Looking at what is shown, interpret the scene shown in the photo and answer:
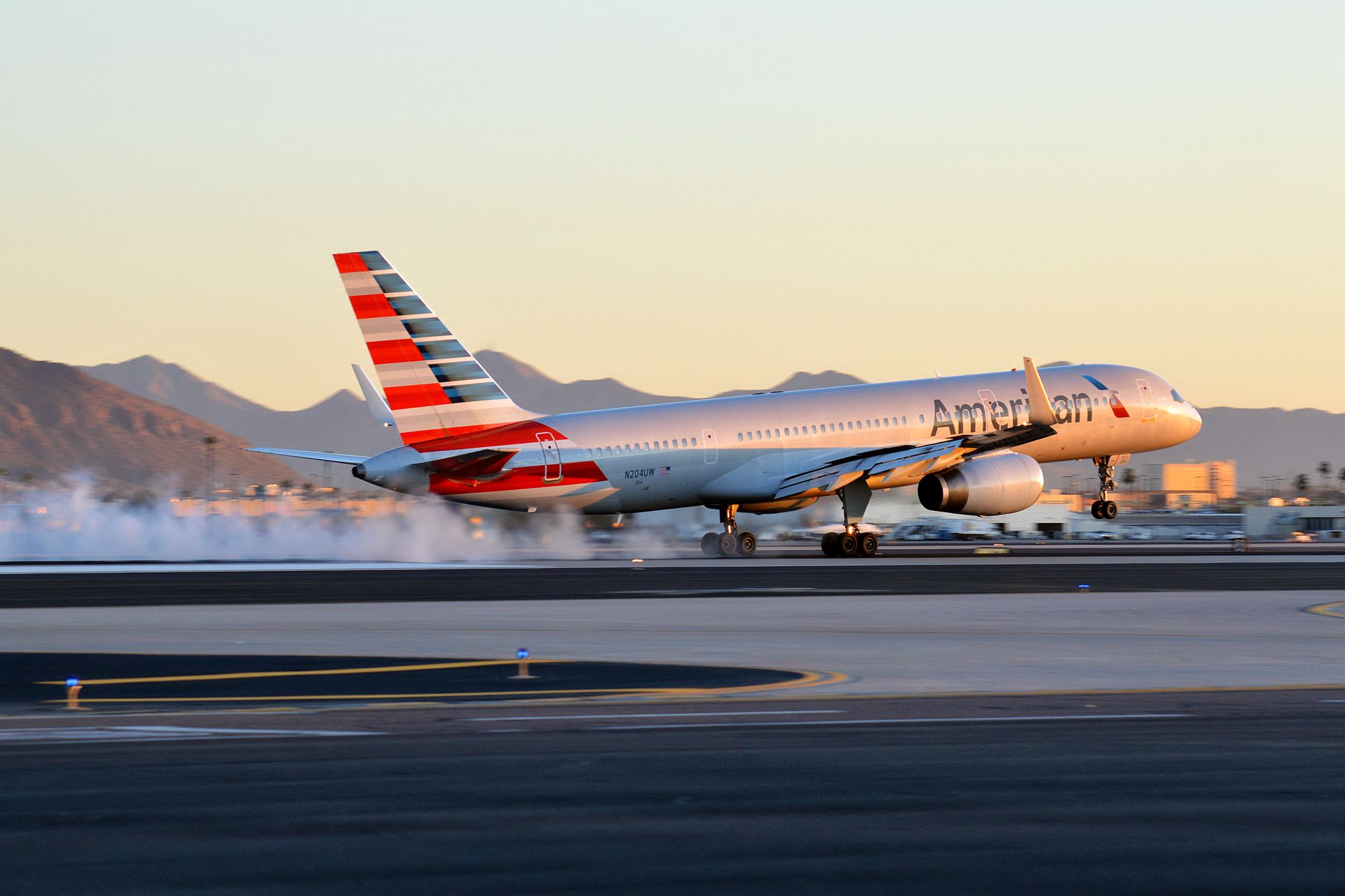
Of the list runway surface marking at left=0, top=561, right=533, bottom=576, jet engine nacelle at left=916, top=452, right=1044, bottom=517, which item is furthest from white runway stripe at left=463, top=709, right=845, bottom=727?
jet engine nacelle at left=916, top=452, right=1044, bottom=517

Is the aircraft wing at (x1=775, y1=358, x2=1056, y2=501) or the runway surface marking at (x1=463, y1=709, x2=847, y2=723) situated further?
the aircraft wing at (x1=775, y1=358, x2=1056, y2=501)

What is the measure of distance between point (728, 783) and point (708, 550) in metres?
Answer: 49.8

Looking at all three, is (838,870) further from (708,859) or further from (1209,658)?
(1209,658)

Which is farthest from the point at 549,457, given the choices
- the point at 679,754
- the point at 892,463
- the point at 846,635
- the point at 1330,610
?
the point at 679,754

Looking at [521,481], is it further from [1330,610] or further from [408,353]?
[1330,610]

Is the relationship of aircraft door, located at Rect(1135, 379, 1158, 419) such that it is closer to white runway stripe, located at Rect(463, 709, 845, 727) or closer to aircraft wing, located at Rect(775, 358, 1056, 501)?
aircraft wing, located at Rect(775, 358, 1056, 501)

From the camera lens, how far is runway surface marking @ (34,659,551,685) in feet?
62.0

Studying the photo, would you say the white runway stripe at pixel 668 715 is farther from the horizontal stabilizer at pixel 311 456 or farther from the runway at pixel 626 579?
the horizontal stabilizer at pixel 311 456

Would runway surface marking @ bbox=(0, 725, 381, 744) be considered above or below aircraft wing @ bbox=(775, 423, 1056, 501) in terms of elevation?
below

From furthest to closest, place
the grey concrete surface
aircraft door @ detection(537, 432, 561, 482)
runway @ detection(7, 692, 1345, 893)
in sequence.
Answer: aircraft door @ detection(537, 432, 561, 482) → the grey concrete surface → runway @ detection(7, 692, 1345, 893)

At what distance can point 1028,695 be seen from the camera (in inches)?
684

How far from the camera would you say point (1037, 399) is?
194 feet

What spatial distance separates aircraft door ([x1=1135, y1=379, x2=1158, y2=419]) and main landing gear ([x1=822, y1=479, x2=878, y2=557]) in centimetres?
1165

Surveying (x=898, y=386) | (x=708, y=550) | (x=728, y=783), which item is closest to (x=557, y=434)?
(x=708, y=550)
